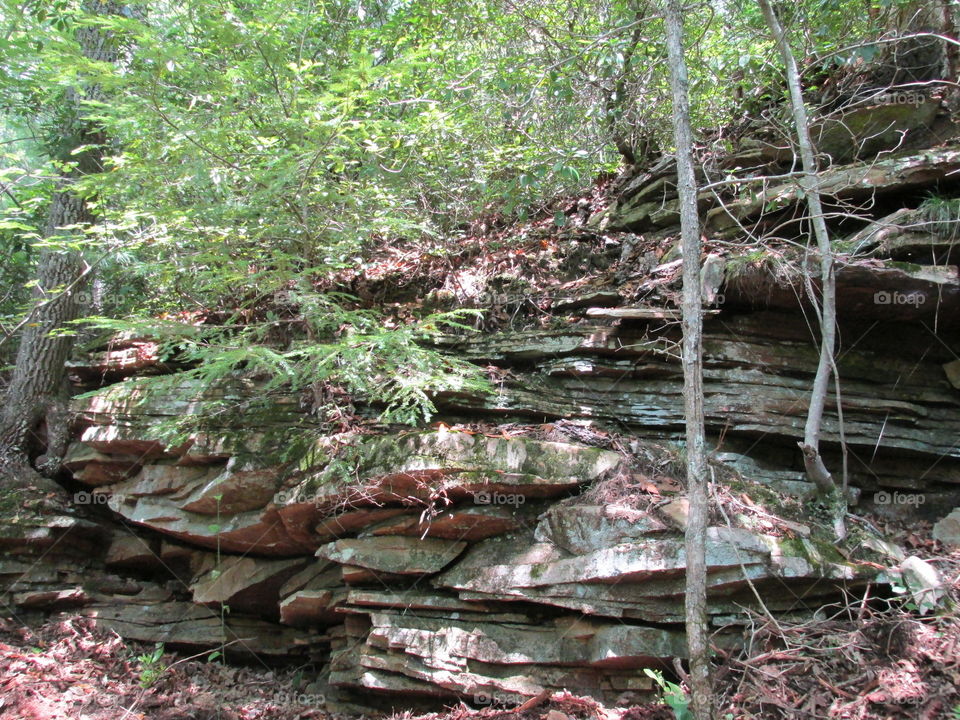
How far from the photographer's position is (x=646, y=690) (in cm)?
462

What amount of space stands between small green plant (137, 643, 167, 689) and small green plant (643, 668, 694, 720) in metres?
5.08

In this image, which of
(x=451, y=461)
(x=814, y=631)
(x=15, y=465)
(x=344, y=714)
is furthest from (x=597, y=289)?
(x=15, y=465)

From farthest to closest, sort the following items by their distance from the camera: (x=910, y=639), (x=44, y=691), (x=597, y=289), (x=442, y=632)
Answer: (x=597, y=289) → (x=44, y=691) → (x=442, y=632) → (x=910, y=639)

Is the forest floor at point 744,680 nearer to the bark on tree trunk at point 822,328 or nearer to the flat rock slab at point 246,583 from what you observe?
the flat rock slab at point 246,583

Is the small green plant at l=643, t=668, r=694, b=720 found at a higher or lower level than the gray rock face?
lower

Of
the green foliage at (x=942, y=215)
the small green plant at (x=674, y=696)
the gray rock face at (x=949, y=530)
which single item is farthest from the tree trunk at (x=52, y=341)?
the gray rock face at (x=949, y=530)

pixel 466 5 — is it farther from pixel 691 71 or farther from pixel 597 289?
pixel 597 289

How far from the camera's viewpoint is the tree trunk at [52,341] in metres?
7.98

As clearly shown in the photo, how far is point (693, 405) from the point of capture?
416 centimetres

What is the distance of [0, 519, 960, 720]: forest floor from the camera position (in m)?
4.18

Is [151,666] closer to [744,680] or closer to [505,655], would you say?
[505,655]

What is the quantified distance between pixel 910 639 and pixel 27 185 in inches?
423

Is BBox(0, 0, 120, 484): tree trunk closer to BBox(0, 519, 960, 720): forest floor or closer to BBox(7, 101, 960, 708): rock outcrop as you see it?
BBox(7, 101, 960, 708): rock outcrop

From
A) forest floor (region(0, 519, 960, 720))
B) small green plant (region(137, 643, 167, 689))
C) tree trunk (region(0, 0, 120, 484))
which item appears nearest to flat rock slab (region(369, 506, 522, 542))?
forest floor (region(0, 519, 960, 720))
